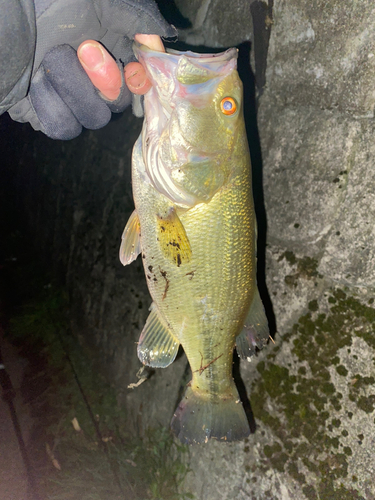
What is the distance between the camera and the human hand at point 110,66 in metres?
1.44

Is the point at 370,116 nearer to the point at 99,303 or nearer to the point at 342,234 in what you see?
the point at 342,234

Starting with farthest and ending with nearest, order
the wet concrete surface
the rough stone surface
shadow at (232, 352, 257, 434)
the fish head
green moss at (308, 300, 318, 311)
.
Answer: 1. the wet concrete surface
2. shadow at (232, 352, 257, 434)
3. green moss at (308, 300, 318, 311)
4. the rough stone surface
5. the fish head

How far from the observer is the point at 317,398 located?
223 centimetres

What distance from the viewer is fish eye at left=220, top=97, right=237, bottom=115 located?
58.7 inches

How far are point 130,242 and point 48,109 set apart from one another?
2.53 ft

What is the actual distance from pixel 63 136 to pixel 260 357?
79.7 inches

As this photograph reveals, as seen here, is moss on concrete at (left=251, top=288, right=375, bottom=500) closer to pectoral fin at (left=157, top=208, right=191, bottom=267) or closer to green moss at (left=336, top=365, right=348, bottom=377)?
green moss at (left=336, top=365, right=348, bottom=377)

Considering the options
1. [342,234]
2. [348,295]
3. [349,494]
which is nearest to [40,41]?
[342,234]

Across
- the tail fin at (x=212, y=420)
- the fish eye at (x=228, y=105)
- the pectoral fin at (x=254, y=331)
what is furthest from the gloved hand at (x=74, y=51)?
the tail fin at (x=212, y=420)

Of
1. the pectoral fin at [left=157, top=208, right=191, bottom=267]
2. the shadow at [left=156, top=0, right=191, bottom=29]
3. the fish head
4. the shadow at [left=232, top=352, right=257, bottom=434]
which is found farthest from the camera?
the shadow at [left=156, top=0, right=191, bottom=29]

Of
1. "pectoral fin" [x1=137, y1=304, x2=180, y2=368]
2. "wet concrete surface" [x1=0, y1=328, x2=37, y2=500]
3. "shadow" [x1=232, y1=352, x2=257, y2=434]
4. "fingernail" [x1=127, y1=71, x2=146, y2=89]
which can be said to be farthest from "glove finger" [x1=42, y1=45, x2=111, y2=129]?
"wet concrete surface" [x1=0, y1=328, x2=37, y2=500]

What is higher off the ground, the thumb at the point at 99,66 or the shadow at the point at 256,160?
the thumb at the point at 99,66

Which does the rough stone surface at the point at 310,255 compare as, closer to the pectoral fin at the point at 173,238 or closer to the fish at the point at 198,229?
the fish at the point at 198,229

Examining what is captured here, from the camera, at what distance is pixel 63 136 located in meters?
1.74
